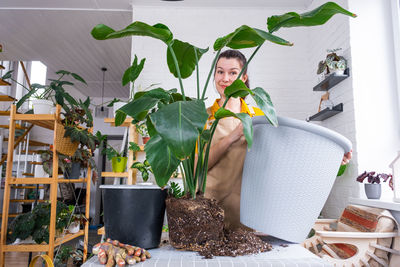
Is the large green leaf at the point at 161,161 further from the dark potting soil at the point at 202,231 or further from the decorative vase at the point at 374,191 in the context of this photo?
the decorative vase at the point at 374,191

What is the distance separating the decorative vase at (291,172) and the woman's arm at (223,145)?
0.21 feet

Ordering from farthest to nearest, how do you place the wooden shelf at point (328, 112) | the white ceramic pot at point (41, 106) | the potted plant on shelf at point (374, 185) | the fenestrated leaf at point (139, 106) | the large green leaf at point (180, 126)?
1. the wooden shelf at point (328, 112)
2. the white ceramic pot at point (41, 106)
3. the potted plant on shelf at point (374, 185)
4. the fenestrated leaf at point (139, 106)
5. the large green leaf at point (180, 126)

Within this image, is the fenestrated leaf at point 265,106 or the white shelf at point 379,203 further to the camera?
the white shelf at point 379,203

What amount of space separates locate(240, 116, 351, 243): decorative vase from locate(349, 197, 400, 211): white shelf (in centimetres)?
145

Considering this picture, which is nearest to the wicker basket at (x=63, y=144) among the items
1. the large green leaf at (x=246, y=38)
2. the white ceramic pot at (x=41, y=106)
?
the white ceramic pot at (x=41, y=106)

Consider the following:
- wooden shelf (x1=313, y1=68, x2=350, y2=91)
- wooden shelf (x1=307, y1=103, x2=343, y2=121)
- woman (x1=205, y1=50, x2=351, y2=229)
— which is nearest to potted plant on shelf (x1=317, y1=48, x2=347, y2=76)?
wooden shelf (x1=313, y1=68, x2=350, y2=91)

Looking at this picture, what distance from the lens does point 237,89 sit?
64 cm

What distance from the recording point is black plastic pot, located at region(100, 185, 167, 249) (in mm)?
688

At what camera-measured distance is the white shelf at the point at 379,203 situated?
1.81 meters

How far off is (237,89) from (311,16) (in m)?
0.24

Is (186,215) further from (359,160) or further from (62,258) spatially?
(62,258)

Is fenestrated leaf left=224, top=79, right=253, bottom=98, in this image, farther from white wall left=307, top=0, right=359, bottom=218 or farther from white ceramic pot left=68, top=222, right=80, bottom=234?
white ceramic pot left=68, top=222, right=80, bottom=234

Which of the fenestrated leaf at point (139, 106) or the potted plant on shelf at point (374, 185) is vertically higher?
the fenestrated leaf at point (139, 106)

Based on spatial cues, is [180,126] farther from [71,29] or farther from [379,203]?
[71,29]
